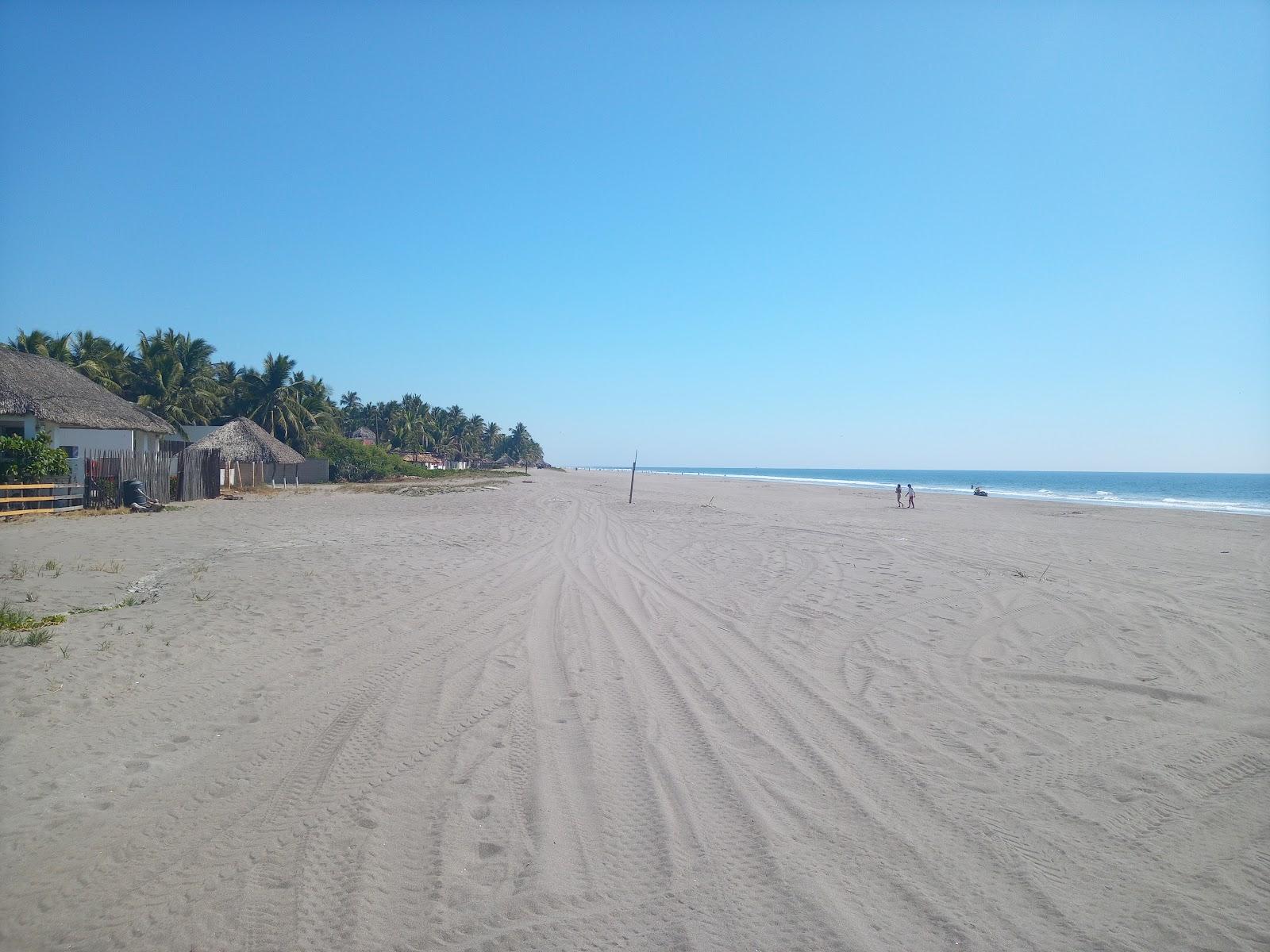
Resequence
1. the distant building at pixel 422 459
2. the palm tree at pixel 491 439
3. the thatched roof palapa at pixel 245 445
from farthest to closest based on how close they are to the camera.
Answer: the palm tree at pixel 491 439 < the distant building at pixel 422 459 < the thatched roof palapa at pixel 245 445

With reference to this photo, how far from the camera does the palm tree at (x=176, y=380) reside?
3591 centimetres

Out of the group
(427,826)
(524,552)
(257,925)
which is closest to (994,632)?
(427,826)

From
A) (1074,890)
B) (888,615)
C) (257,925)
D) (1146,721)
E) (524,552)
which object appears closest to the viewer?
(257,925)

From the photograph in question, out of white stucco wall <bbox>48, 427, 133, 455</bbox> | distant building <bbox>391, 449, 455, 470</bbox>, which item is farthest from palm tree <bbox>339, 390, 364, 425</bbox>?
white stucco wall <bbox>48, 427, 133, 455</bbox>

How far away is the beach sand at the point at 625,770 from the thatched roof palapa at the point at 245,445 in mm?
25079

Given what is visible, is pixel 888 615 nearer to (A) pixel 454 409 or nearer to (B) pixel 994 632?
(B) pixel 994 632

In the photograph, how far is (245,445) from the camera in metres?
31.6

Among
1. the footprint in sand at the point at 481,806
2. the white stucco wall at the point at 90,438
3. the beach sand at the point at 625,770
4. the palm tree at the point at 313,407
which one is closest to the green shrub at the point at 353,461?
the palm tree at the point at 313,407

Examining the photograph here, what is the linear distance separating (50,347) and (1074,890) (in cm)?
4477

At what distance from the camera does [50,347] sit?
3328 cm

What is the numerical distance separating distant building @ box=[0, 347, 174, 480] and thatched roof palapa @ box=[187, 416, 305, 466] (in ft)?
19.3

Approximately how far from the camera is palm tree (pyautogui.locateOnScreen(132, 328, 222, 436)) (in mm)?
35906

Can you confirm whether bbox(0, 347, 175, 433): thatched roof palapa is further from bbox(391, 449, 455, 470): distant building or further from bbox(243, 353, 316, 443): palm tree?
bbox(391, 449, 455, 470): distant building

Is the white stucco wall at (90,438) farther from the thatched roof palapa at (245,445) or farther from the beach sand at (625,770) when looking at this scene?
the beach sand at (625,770)
